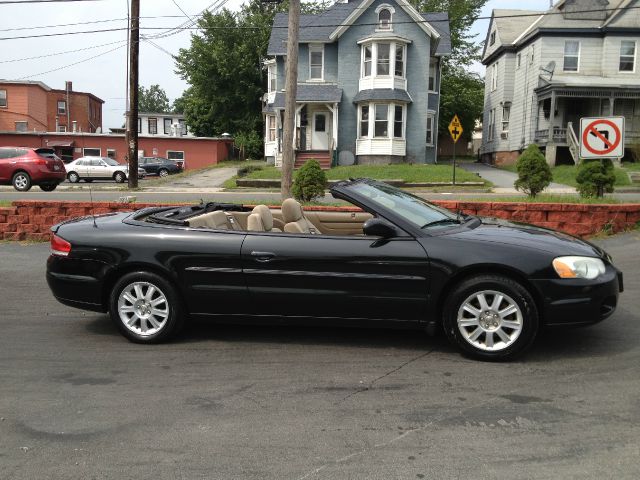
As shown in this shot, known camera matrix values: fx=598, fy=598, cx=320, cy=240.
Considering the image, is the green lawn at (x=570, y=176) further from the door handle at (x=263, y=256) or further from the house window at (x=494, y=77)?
the door handle at (x=263, y=256)

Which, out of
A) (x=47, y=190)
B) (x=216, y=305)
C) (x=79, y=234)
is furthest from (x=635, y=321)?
(x=47, y=190)

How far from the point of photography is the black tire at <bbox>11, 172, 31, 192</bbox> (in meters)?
22.5

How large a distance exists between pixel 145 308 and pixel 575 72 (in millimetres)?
32315

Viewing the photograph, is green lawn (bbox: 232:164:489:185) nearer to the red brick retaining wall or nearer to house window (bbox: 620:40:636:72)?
house window (bbox: 620:40:636:72)

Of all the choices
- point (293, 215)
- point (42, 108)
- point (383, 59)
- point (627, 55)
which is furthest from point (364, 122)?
point (42, 108)

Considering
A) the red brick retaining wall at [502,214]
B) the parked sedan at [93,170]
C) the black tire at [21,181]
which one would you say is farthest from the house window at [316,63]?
the red brick retaining wall at [502,214]

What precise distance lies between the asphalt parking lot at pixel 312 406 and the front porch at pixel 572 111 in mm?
26844

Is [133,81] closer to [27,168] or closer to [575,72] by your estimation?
[27,168]

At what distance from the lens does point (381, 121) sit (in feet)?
101

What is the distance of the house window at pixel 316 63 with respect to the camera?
32.0 m

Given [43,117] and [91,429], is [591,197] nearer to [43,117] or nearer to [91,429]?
[91,429]

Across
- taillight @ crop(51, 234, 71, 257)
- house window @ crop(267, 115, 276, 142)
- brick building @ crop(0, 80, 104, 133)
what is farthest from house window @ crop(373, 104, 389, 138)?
brick building @ crop(0, 80, 104, 133)

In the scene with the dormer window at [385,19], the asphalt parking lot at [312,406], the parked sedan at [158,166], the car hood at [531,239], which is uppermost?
the dormer window at [385,19]

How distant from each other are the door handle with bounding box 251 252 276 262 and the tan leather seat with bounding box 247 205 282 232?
1.10 feet
